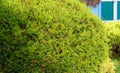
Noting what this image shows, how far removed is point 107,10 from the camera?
14.7m

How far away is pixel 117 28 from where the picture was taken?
9266 mm

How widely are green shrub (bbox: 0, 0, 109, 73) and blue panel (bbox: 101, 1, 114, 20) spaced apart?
8.81 meters

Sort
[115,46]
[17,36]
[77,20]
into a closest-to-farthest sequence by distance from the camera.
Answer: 1. [17,36]
2. [77,20]
3. [115,46]

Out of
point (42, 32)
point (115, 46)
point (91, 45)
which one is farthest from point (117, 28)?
point (42, 32)

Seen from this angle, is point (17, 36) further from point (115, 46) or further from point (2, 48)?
point (115, 46)

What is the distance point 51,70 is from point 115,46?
12.5 feet

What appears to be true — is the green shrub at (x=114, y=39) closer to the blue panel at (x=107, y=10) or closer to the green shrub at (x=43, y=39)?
the green shrub at (x=43, y=39)

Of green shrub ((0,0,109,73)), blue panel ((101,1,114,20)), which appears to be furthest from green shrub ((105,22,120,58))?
blue panel ((101,1,114,20))

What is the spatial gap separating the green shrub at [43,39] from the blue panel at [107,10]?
881 centimetres

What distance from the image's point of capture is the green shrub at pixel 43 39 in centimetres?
531

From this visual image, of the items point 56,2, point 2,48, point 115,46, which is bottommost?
point 115,46

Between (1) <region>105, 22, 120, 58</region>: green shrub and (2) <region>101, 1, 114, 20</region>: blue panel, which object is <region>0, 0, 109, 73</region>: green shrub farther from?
(2) <region>101, 1, 114, 20</region>: blue panel

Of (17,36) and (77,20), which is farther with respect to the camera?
(77,20)

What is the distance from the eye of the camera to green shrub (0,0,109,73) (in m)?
5.31
